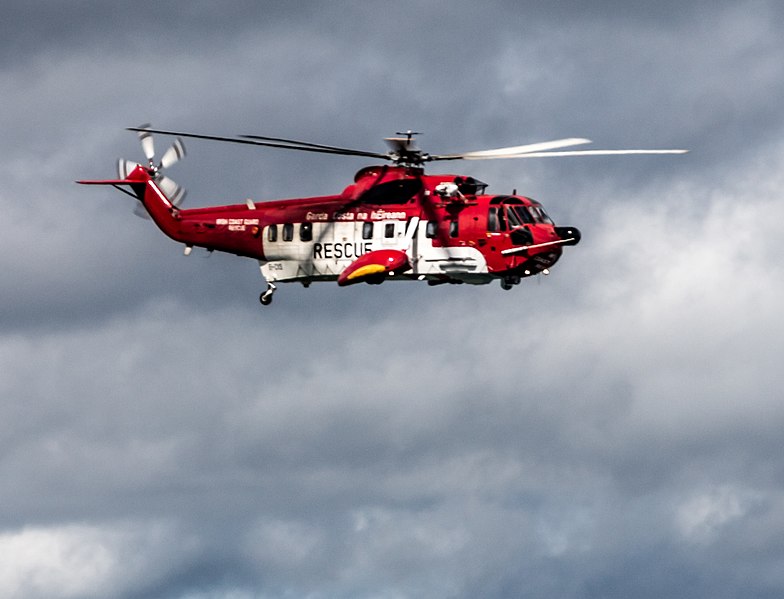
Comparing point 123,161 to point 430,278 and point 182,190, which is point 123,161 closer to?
point 182,190

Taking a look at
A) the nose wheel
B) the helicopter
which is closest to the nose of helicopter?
the helicopter

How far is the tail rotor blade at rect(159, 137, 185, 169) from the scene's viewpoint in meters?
92.4

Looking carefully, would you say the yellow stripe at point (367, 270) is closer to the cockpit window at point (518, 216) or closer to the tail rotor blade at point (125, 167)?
the cockpit window at point (518, 216)

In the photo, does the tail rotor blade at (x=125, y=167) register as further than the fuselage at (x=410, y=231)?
Yes

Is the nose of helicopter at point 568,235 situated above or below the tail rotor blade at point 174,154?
below

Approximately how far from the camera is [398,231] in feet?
269

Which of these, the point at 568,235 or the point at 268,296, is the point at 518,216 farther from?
the point at 268,296

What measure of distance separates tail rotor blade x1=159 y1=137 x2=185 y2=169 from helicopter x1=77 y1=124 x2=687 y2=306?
601cm

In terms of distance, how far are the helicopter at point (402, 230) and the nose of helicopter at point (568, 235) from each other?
5 centimetres

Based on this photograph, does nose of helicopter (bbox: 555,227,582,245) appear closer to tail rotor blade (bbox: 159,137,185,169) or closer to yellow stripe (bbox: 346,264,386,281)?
yellow stripe (bbox: 346,264,386,281)

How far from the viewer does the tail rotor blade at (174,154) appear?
92438 mm

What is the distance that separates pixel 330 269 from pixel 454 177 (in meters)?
7.72

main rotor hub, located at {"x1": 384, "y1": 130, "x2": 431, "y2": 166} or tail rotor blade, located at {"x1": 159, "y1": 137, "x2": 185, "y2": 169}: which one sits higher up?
tail rotor blade, located at {"x1": 159, "y1": 137, "x2": 185, "y2": 169}

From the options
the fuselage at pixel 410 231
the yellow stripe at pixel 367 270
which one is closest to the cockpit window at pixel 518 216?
the fuselage at pixel 410 231
